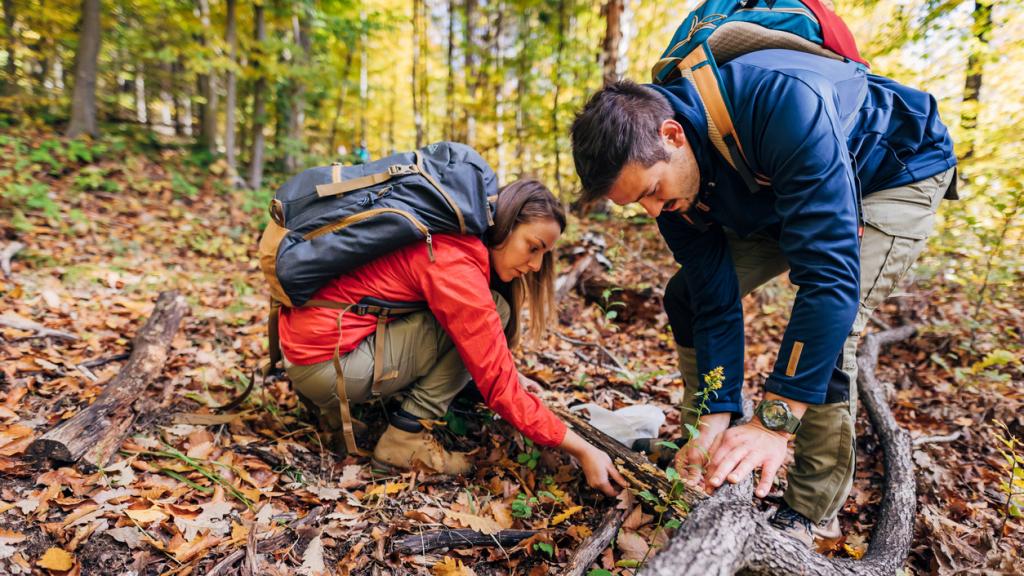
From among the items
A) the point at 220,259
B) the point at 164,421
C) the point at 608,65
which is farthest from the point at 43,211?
the point at 608,65

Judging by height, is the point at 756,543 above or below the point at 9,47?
below

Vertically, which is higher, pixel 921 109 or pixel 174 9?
pixel 174 9

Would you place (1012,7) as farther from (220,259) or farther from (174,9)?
(174,9)

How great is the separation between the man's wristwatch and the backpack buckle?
1793 mm

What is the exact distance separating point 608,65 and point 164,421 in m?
A: 8.16

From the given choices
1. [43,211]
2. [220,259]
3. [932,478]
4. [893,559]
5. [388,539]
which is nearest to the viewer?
[893,559]

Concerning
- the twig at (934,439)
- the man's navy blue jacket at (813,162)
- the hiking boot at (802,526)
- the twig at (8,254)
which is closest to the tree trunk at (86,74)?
the twig at (8,254)

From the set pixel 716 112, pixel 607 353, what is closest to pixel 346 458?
pixel 607 353

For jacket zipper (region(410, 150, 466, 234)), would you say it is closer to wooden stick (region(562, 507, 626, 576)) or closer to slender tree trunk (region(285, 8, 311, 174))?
wooden stick (region(562, 507, 626, 576))

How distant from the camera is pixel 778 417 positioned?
1755 millimetres

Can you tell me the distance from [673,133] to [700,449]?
47.1 inches

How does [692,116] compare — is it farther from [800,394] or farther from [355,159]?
[355,159]

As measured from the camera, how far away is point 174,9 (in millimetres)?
8859

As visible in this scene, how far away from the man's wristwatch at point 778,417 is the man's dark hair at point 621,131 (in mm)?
981
